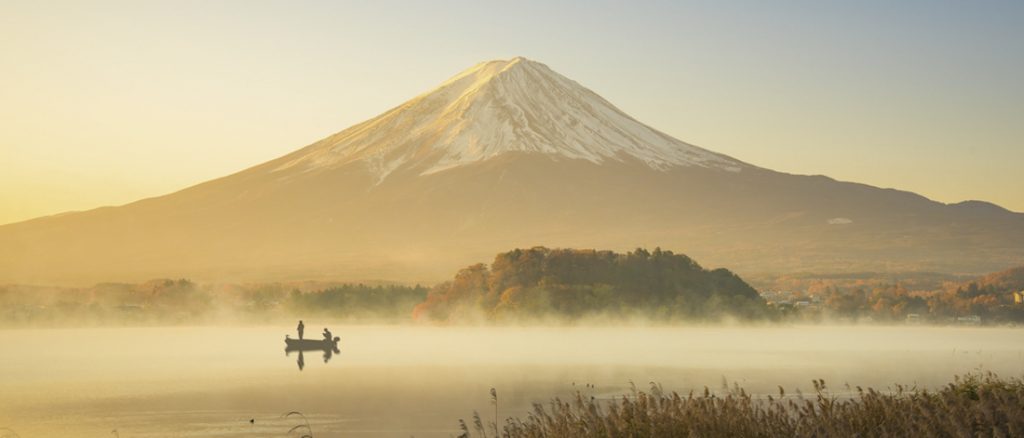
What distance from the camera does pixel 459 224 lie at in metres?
182

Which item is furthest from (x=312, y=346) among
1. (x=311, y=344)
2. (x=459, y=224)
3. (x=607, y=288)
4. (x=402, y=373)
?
(x=459, y=224)

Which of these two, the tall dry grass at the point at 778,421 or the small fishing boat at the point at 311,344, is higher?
the small fishing boat at the point at 311,344

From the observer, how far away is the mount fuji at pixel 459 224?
171500 mm

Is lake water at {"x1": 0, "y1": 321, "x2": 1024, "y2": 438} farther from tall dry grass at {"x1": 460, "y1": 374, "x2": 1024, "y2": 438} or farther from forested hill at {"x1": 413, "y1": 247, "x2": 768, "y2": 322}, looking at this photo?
tall dry grass at {"x1": 460, "y1": 374, "x2": 1024, "y2": 438}

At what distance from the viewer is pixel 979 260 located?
575ft

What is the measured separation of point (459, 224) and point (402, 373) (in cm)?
13376

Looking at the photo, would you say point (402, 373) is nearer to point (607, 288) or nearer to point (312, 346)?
point (312, 346)

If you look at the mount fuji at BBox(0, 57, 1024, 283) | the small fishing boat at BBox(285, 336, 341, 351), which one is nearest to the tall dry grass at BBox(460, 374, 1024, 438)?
the small fishing boat at BBox(285, 336, 341, 351)

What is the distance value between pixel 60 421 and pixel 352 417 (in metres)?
6.42

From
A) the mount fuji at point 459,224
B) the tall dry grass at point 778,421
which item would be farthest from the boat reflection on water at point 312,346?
the mount fuji at point 459,224

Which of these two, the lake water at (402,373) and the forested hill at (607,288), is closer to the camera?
the lake water at (402,373)

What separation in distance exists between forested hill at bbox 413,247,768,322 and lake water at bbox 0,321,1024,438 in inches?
299

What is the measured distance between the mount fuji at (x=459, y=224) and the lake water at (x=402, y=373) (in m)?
87.2

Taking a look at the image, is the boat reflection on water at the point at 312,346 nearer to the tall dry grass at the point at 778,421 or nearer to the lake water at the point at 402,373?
the lake water at the point at 402,373
